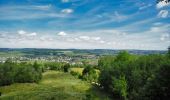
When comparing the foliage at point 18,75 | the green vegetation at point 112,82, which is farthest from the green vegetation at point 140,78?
the foliage at point 18,75

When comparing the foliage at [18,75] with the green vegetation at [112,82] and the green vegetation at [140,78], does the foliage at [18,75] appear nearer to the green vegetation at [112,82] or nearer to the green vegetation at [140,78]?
the green vegetation at [112,82]

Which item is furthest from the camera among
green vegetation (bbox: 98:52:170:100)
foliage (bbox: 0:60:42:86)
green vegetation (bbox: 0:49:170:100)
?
foliage (bbox: 0:60:42:86)

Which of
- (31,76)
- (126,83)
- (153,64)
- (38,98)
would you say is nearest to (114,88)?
(126,83)

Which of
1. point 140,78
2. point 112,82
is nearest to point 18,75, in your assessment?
point 112,82

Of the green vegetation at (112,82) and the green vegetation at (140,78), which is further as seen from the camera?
the green vegetation at (112,82)

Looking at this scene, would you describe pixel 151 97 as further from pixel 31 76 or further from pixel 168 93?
pixel 31 76

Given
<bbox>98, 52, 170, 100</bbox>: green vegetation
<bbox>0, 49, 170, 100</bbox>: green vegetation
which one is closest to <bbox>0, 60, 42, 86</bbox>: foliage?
<bbox>0, 49, 170, 100</bbox>: green vegetation

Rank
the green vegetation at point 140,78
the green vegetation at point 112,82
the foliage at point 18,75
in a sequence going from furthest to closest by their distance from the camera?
the foliage at point 18,75
the green vegetation at point 112,82
the green vegetation at point 140,78

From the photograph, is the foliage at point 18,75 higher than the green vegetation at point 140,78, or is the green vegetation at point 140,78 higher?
the green vegetation at point 140,78

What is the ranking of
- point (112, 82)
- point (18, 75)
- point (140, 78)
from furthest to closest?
1. point (18, 75)
2. point (112, 82)
3. point (140, 78)

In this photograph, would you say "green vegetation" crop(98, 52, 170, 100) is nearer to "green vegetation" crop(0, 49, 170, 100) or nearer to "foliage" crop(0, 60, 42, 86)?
"green vegetation" crop(0, 49, 170, 100)

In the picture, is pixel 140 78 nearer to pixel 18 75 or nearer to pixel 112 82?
pixel 112 82
